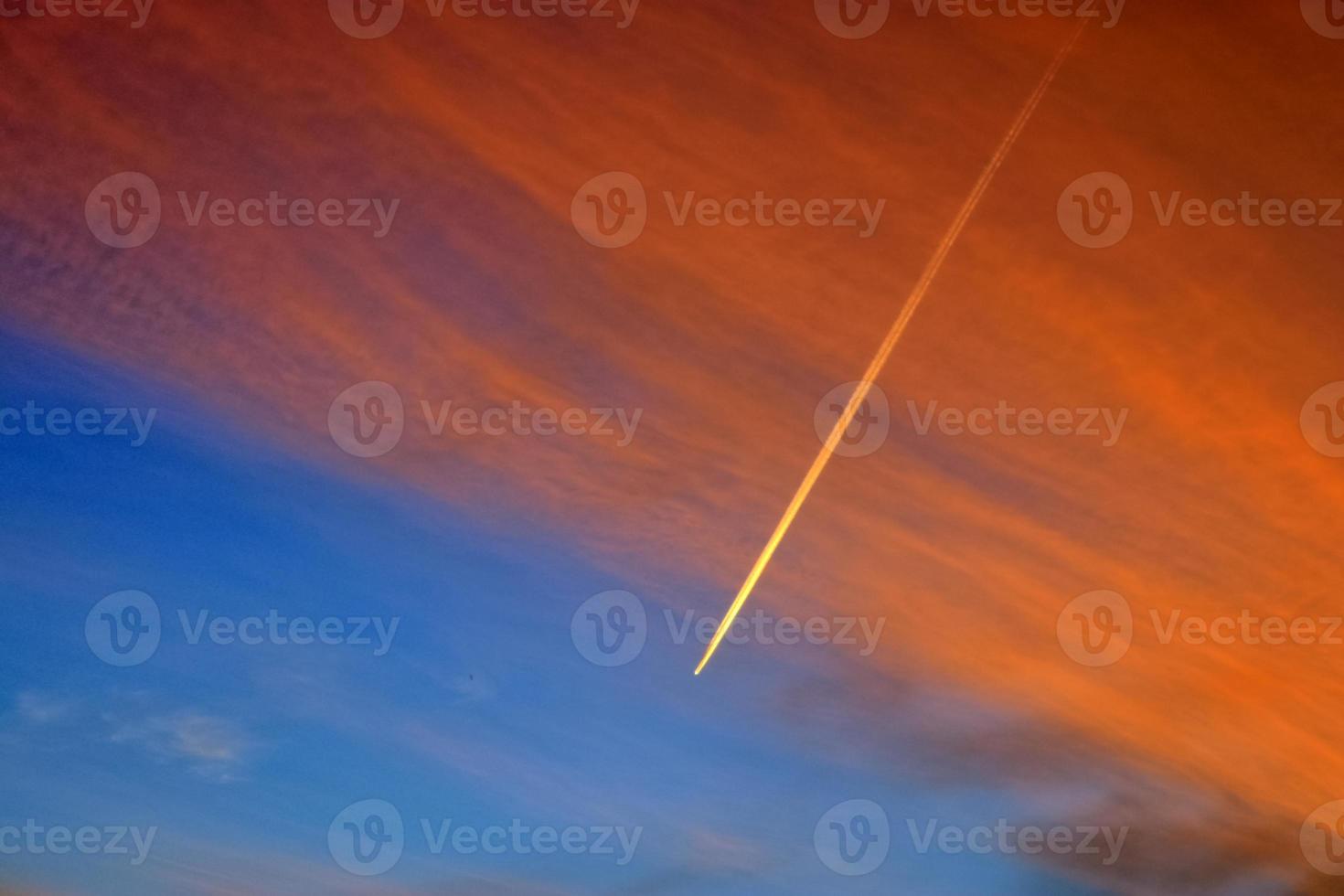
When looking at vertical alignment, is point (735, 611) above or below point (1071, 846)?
above

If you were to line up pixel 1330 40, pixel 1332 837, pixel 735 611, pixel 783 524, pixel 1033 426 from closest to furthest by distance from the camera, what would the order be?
1. pixel 1330 40
2. pixel 1033 426
3. pixel 783 524
4. pixel 735 611
5. pixel 1332 837

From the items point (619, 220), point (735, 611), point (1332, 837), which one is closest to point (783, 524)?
point (735, 611)

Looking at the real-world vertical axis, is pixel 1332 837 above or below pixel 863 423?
below

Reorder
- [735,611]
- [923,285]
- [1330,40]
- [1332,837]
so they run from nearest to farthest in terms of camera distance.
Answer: [1330,40]
[923,285]
[735,611]
[1332,837]

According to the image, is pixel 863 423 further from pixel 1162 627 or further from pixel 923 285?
pixel 1162 627

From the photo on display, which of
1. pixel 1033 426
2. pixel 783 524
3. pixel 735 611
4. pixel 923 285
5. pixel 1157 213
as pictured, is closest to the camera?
pixel 1157 213

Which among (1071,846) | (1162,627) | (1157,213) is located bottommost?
(1071,846)

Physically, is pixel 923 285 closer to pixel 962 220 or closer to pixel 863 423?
pixel 962 220

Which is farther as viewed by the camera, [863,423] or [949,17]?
[863,423]

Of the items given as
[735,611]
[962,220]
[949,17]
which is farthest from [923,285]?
[735,611]
